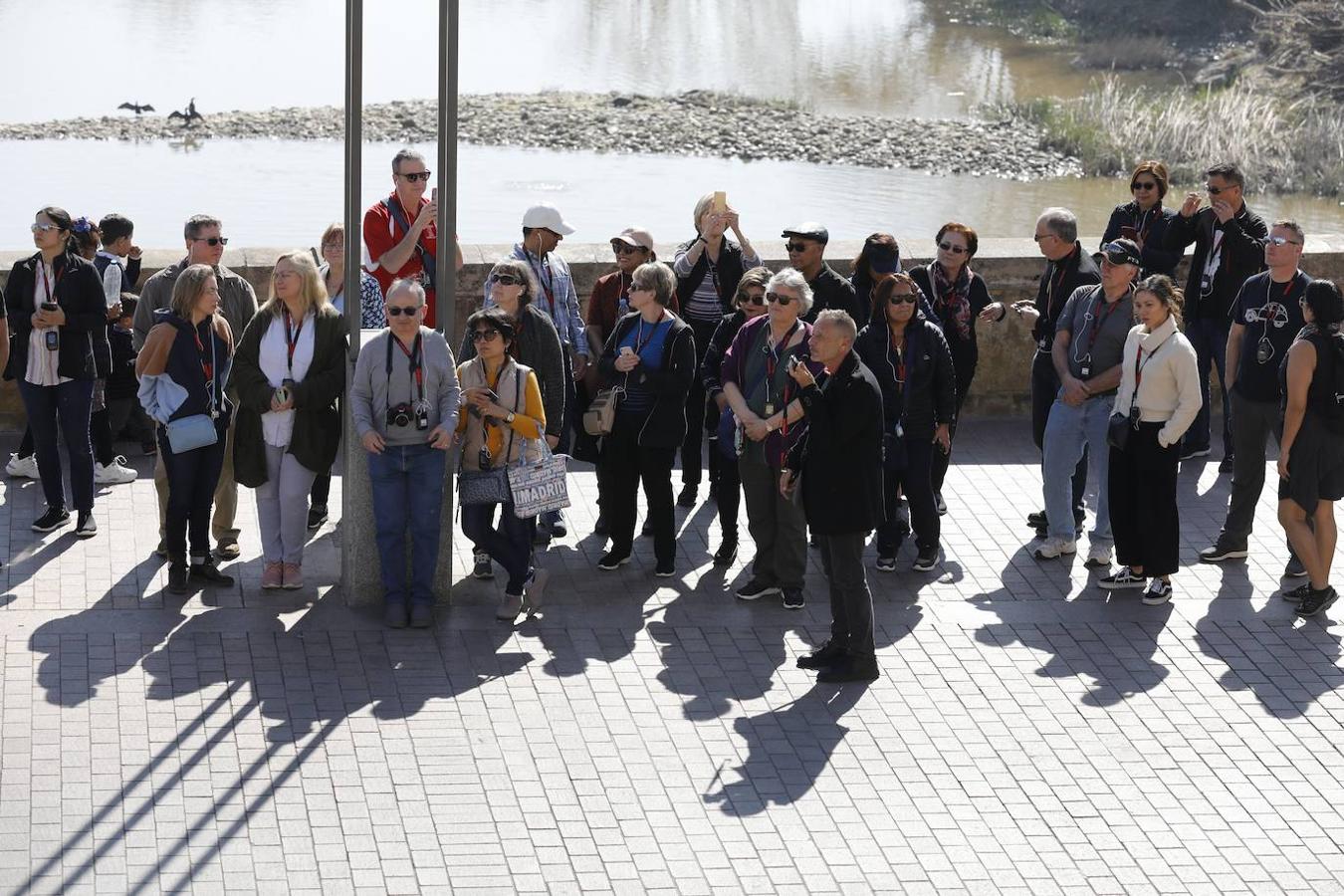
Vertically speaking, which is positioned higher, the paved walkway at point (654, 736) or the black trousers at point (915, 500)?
the black trousers at point (915, 500)

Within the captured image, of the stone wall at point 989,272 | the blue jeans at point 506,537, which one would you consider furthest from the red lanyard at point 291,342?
the stone wall at point 989,272

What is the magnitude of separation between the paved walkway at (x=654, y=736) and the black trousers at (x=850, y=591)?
0.72 ft

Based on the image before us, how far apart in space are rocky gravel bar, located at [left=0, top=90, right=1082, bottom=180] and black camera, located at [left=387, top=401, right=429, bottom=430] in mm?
28726

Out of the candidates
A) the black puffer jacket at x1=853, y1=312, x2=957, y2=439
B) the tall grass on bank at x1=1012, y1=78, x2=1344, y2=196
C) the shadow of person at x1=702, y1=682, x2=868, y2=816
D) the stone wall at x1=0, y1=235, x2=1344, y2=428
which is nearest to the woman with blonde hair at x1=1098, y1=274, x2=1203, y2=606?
the black puffer jacket at x1=853, y1=312, x2=957, y2=439

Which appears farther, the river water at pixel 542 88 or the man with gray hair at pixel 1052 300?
the river water at pixel 542 88

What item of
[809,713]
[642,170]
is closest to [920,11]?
[642,170]

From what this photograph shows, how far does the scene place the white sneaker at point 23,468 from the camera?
34.1 feet

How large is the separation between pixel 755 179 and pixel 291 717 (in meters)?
28.5

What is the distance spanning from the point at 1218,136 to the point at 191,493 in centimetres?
2780

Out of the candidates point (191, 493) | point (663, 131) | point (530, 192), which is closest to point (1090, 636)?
point (191, 493)

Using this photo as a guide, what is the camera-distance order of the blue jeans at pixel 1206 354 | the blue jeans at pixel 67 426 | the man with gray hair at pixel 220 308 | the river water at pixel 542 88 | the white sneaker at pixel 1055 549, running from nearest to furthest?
1. the man with gray hair at pixel 220 308
2. the blue jeans at pixel 67 426
3. the white sneaker at pixel 1055 549
4. the blue jeans at pixel 1206 354
5. the river water at pixel 542 88

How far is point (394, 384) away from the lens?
846 centimetres

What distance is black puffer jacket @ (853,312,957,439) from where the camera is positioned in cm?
925

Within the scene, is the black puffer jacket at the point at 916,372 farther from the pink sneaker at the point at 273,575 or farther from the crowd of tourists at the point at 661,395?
the pink sneaker at the point at 273,575
